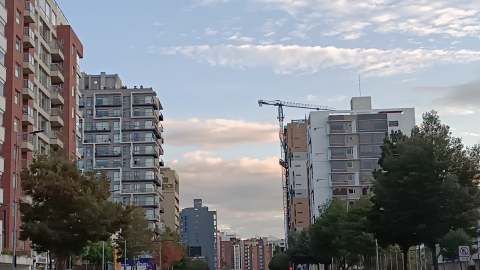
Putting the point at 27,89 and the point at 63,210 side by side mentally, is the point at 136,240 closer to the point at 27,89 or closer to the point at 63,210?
the point at 27,89

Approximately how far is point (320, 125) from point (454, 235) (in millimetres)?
93655

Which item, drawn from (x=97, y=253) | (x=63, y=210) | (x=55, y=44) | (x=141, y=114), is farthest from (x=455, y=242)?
(x=141, y=114)

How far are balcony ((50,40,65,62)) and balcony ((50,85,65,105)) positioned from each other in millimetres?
3465

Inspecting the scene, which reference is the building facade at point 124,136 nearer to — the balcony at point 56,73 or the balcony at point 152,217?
the balcony at point 152,217

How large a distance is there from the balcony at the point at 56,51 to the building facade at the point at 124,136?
3153 inches

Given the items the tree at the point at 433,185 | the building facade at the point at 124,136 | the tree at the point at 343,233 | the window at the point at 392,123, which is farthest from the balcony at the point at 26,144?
the window at the point at 392,123

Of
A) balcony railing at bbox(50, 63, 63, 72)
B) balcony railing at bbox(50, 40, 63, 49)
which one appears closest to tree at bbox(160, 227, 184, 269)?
balcony railing at bbox(50, 63, 63, 72)

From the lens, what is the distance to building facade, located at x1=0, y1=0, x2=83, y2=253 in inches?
2640

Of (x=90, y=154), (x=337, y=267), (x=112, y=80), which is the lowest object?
(x=337, y=267)

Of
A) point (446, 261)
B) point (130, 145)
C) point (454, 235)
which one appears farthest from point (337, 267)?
point (130, 145)

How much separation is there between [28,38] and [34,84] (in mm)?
5605

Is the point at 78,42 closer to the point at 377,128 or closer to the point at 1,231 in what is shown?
the point at 1,231

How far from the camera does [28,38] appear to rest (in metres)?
73.4

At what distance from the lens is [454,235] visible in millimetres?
64875
